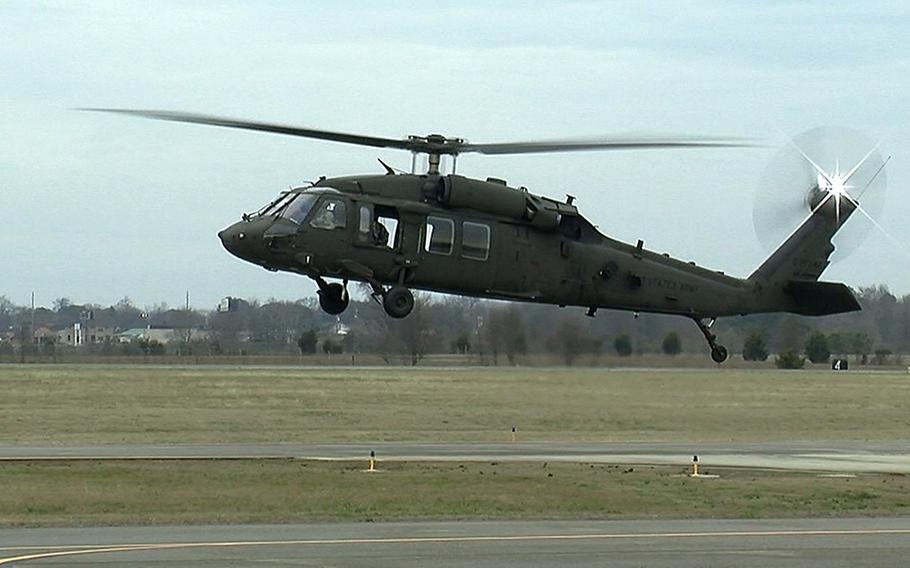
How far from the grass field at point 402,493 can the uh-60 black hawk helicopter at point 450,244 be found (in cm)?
625

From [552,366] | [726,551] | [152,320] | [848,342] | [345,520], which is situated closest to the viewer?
[726,551]

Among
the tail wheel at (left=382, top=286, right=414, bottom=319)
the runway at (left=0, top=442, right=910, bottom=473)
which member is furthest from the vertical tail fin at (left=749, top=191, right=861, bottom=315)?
the runway at (left=0, top=442, right=910, bottom=473)

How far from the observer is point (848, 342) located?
5241 centimetres

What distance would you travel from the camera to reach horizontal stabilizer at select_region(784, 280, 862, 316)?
1196 inches

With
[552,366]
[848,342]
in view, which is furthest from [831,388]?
[552,366]

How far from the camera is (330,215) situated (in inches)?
1072

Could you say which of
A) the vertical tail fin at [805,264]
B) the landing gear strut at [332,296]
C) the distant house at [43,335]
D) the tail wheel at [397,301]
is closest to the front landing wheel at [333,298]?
the landing gear strut at [332,296]

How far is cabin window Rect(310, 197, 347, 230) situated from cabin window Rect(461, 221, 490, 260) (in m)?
2.15

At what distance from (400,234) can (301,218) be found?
67.7 inches

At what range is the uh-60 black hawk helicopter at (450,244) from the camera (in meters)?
27.1

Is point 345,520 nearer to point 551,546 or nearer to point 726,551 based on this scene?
point 551,546

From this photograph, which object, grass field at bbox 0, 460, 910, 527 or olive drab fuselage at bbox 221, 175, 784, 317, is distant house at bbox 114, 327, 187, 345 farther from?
olive drab fuselage at bbox 221, 175, 784, 317

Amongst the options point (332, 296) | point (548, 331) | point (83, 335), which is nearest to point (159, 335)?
point (83, 335)

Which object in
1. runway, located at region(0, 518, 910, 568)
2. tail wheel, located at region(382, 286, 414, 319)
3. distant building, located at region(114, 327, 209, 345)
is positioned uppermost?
distant building, located at region(114, 327, 209, 345)
